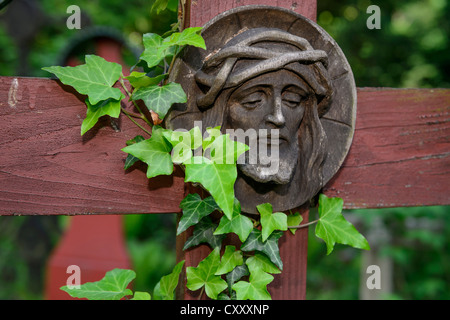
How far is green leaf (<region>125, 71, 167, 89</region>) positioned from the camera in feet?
2.36

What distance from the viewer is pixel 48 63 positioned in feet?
11.1

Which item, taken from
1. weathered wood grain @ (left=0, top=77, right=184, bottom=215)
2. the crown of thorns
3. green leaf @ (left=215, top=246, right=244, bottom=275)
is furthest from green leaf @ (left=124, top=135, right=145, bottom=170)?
green leaf @ (left=215, top=246, right=244, bottom=275)

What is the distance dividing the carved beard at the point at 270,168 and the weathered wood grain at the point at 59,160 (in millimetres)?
174

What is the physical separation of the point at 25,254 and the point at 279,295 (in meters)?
3.15

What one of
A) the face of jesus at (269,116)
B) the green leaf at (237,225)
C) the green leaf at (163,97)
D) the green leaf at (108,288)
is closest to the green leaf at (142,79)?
the green leaf at (163,97)

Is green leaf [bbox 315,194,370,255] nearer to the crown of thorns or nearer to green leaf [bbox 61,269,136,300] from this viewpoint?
the crown of thorns

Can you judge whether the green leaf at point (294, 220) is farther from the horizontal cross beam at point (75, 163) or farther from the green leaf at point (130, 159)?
the green leaf at point (130, 159)

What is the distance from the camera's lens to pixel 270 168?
0.71 meters

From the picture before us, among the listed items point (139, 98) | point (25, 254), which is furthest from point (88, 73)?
point (25, 254)

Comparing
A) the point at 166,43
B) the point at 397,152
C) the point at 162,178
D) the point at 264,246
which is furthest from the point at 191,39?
the point at 397,152

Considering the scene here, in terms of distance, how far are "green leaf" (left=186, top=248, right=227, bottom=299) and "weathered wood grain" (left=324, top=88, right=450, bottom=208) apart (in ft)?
0.95

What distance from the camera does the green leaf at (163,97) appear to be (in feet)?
2.26

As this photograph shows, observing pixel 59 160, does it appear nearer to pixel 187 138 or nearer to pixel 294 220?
pixel 187 138

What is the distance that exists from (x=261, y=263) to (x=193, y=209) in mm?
163
